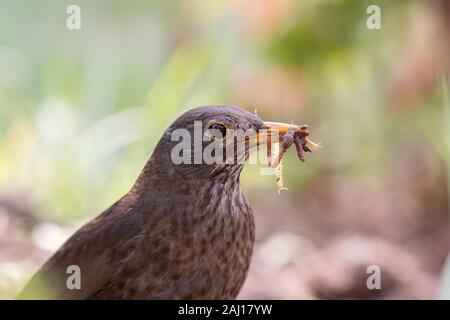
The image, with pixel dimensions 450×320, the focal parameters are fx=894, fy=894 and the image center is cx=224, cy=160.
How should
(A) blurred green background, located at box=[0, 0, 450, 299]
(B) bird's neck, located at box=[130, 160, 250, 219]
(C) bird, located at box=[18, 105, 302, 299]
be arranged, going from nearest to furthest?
(C) bird, located at box=[18, 105, 302, 299] < (B) bird's neck, located at box=[130, 160, 250, 219] < (A) blurred green background, located at box=[0, 0, 450, 299]

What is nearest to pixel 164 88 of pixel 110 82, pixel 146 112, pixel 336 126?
pixel 146 112

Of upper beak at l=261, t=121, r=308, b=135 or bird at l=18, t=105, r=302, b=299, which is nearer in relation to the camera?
bird at l=18, t=105, r=302, b=299

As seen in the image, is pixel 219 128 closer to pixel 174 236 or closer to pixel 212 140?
pixel 212 140

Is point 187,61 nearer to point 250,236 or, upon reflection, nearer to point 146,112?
point 146,112

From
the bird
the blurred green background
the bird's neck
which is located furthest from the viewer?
the blurred green background

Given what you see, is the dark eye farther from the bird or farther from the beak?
the beak

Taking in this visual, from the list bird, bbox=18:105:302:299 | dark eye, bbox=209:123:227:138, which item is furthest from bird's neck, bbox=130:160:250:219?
dark eye, bbox=209:123:227:138

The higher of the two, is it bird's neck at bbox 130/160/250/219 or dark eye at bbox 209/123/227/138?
dark eye at bbox 209/123/227/138

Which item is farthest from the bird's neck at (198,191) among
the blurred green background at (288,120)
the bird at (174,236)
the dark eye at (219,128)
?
the blurred green background at (288,120)
